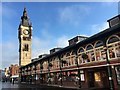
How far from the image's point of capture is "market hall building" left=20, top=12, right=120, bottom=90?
842 inches

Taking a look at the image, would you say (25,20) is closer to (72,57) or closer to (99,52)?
(72,57)

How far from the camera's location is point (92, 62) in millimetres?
25125

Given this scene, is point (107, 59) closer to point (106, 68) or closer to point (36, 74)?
point (106, 68)

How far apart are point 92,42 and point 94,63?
3377 mm

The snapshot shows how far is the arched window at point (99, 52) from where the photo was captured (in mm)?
23231

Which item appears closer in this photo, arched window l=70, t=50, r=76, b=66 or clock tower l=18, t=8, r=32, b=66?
arched window l=70, t=50, r=76, b=66

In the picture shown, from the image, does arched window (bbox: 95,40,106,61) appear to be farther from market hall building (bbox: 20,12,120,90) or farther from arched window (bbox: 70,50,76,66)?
arched window (bbox: 70,50,76,66)

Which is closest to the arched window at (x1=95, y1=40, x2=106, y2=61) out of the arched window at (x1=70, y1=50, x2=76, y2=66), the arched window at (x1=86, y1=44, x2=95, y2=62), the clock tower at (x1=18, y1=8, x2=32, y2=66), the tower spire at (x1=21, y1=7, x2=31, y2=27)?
the arched window at (x1=86, y1=44, x2=95, y2=62)

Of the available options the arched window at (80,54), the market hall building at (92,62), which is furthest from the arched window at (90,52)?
the arched window at (80,54)

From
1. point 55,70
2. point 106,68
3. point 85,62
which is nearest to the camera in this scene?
point 106,68

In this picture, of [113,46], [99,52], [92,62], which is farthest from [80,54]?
[113,46]

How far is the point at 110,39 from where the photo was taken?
2191 cm

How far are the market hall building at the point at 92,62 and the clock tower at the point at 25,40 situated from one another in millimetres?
48255

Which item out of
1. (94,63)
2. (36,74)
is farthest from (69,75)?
(36,74)
